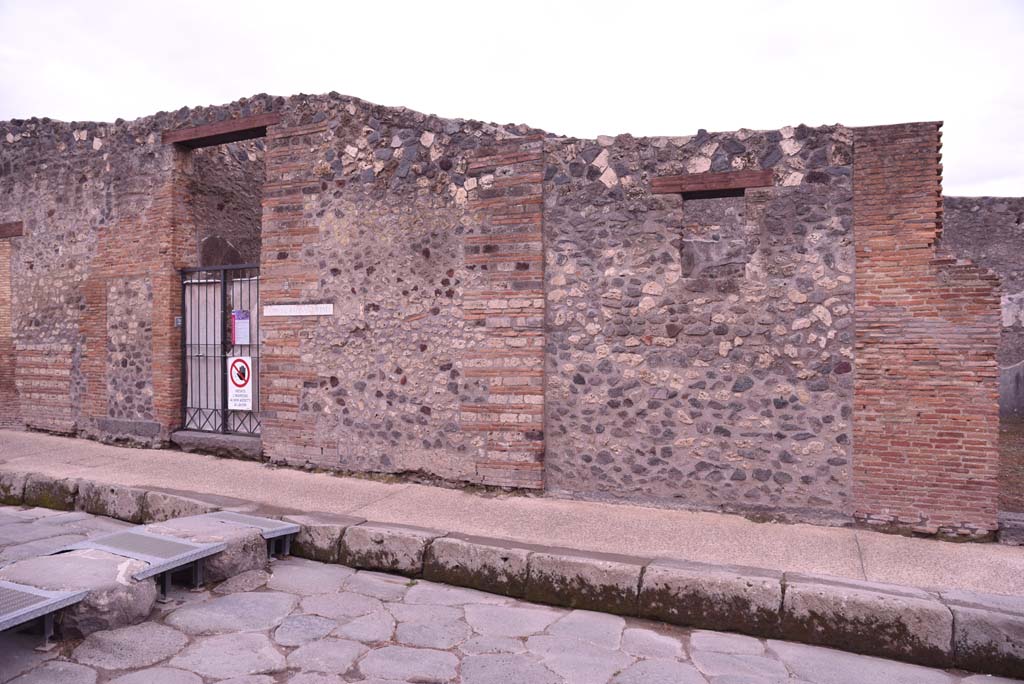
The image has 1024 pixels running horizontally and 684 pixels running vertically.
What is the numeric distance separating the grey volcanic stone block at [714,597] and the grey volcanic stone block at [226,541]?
2.42 meters

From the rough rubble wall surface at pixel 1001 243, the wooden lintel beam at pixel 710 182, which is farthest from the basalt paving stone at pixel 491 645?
the rough rubble wall surface at pixel 1001 243

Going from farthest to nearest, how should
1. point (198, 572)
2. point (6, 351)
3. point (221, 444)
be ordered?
point (6, 351) < point (221, 444) < point (198, 572)

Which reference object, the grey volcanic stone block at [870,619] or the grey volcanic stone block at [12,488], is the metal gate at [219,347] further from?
the grey volcanic stone block at [870,619]

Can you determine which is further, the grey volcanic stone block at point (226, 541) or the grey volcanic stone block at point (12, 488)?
the grey volcanic stone block at point (12, 488)

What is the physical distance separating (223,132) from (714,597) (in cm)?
680

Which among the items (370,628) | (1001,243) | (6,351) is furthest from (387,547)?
(1001,243)

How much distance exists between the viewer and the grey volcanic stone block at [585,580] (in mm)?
4031

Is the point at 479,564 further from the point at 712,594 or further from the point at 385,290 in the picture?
the point at 385,290

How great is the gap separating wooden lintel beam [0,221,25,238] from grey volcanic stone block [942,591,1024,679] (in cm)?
1079

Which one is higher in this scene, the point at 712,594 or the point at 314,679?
the point at 712,594

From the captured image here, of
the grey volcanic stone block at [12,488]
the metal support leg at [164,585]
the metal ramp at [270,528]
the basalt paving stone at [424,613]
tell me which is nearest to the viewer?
the basalt paving stone at [424,613]

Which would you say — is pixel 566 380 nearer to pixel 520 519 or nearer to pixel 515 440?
pixel 515 440

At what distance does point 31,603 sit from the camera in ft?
10.8

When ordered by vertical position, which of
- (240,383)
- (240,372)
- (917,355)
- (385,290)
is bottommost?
(240,383)
